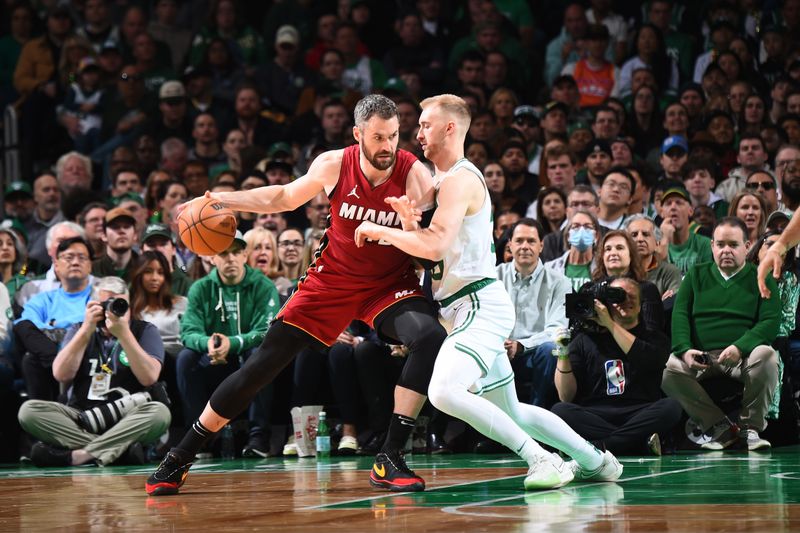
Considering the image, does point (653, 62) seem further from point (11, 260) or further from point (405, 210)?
point (405, 210)

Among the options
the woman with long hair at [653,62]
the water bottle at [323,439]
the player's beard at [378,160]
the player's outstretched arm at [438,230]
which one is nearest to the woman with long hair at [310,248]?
the water bottle at [323,439]

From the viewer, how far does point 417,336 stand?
19.8 ft

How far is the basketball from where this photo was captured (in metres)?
6.42

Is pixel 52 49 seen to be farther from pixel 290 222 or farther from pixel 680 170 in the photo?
pixel 680 170

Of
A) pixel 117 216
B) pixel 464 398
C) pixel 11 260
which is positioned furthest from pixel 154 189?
pixel 464 398

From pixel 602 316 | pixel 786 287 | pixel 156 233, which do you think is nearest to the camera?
pixel 602 316

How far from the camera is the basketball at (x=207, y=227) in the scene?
642 cm

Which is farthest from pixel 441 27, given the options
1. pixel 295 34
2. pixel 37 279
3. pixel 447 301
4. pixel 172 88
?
pixel 447 301

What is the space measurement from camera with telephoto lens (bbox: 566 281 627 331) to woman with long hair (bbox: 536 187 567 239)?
2421 mm

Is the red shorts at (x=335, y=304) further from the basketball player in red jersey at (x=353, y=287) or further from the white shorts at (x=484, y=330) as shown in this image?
the white shorts at (x=484, y=330)

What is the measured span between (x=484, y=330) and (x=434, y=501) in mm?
883

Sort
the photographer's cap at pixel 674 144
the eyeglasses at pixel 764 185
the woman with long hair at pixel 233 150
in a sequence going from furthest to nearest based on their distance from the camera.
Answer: the woman with long hair at pixel 233 150
the photographer's cap at pixel 674 144
the eyeglasses at pixel 764 185

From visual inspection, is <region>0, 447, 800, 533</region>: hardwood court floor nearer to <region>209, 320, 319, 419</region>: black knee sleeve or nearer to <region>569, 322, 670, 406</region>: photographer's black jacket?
<region>209, 320, 319, 419</region>: black knee sleeve

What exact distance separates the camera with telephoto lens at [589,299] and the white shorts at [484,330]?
2.10m
